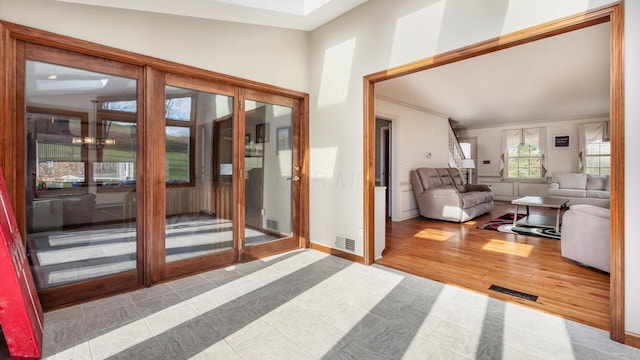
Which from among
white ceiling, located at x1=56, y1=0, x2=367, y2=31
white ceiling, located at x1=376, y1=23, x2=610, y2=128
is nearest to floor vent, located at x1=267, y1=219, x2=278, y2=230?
white ceiling, located at x1=56, y1=0, x2=367, y2=31

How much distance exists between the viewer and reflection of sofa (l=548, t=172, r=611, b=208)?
6.61m

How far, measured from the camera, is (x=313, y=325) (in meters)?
2.06

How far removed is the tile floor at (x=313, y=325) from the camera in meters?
1.76

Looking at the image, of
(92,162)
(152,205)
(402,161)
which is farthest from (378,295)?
(402,161)

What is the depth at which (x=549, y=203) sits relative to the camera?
16.5 ft

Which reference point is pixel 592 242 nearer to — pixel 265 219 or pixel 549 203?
pixel 549 203

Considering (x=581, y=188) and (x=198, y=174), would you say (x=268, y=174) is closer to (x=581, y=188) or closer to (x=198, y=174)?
(x=198, y=174)

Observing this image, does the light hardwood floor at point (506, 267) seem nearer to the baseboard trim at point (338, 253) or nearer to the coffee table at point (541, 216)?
the baseboard trim at point (338, 253)

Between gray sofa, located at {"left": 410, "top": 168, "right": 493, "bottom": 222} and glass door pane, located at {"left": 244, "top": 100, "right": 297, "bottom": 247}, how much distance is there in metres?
3.45

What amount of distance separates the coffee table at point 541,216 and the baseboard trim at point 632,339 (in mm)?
3455

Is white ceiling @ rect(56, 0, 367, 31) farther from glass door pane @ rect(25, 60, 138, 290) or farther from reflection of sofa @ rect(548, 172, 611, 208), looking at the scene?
reflection of sofa @ rect(548, 172, 611, 208)

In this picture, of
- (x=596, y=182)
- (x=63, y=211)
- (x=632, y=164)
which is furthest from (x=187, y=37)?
(x=596, y=182)

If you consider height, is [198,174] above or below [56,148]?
below

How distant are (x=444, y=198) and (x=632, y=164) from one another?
417 centimetres
